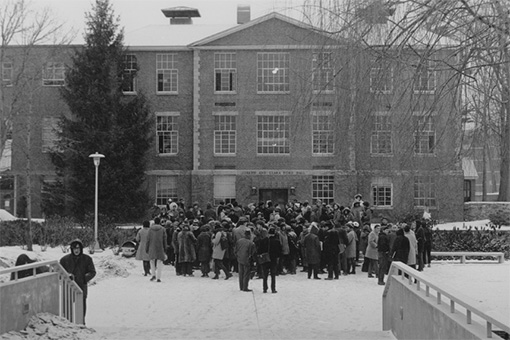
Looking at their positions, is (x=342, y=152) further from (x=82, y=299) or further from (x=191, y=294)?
(x=82, y=299)

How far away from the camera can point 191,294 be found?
18.4 m

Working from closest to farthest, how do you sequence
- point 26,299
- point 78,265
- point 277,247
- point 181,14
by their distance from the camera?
point 26,299
point 78,265
point 277,247
point 181,14

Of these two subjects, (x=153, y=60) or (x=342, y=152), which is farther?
(x=153, y=60)

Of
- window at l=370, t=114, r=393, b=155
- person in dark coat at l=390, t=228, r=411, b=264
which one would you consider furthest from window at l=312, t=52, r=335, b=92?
person in dark coat at l=390, t=228, r=411, b=264

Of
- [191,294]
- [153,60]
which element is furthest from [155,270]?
[153,60]

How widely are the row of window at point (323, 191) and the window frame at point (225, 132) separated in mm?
1575

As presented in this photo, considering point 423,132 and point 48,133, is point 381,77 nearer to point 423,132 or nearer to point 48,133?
point 423,132

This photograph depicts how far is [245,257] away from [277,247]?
104cm

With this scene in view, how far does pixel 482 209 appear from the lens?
42.5 m

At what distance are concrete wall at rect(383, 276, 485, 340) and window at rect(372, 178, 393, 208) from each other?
95.5 ft

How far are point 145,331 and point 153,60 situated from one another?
108 feet

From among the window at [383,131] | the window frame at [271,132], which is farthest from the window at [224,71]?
the window at [383,131]

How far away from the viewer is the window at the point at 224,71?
43.2 metres

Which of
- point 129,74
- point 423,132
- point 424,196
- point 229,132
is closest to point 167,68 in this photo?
point 129,74
